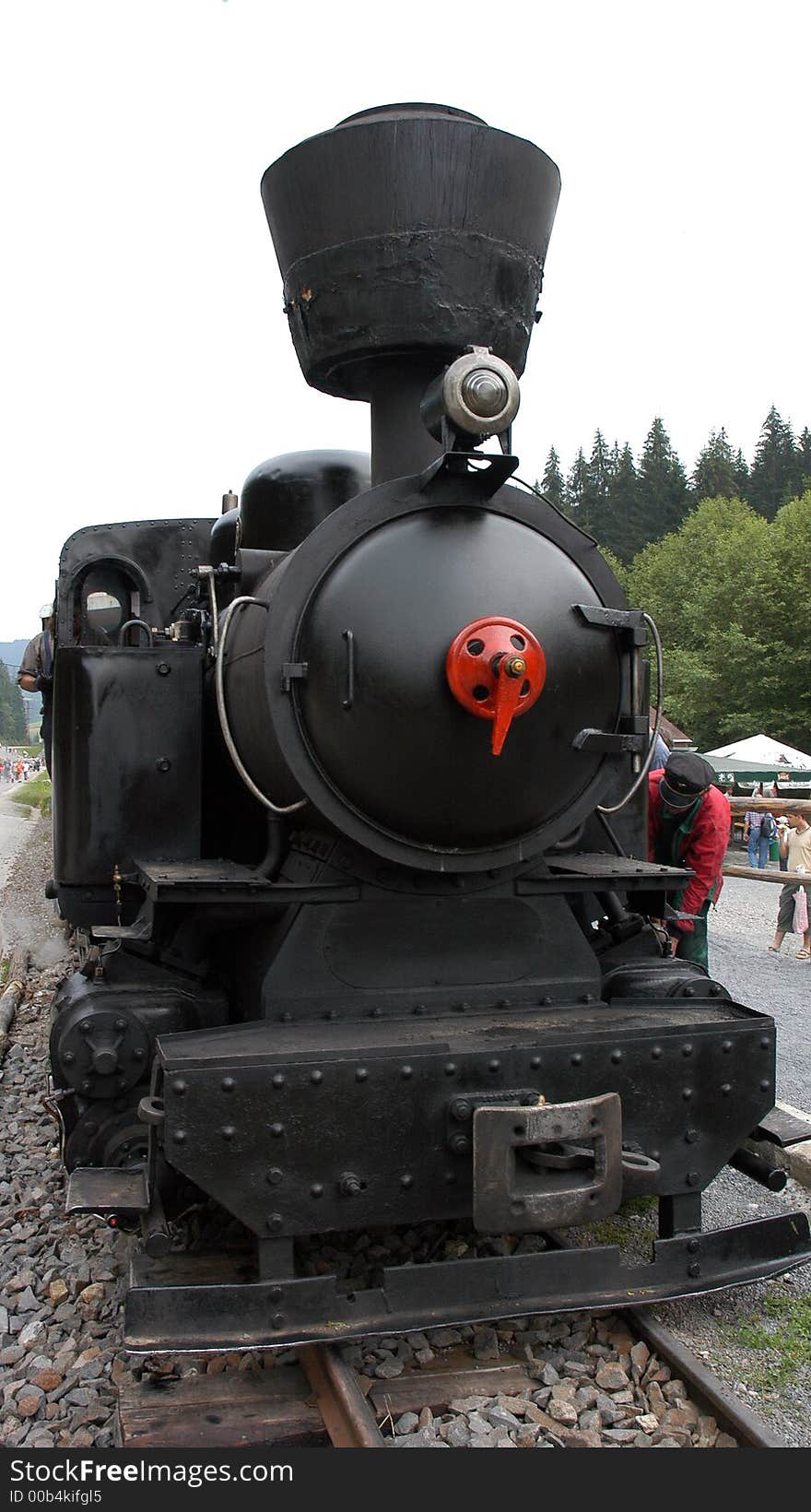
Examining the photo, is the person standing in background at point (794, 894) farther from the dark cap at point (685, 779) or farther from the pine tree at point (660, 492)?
the pine tree at point (660, 492)

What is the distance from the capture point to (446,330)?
3.76 metres

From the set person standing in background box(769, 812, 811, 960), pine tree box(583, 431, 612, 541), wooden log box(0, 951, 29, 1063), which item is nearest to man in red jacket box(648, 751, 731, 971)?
wooden log box(0, 951, 29, 1063)

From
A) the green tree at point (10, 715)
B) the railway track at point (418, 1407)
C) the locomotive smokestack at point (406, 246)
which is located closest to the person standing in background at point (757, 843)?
the locomotive smokestack at point (406, 246)

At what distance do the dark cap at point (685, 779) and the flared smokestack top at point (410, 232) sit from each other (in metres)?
2.36

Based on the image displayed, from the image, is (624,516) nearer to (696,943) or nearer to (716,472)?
(716,472)

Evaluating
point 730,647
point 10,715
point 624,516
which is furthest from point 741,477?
point 10,715

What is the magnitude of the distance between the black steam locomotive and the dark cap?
1498 mm

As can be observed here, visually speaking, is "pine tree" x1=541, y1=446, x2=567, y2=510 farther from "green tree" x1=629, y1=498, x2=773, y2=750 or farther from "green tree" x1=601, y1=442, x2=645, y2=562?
"green tree" x1=629, y1=498, x2=773, y2=750

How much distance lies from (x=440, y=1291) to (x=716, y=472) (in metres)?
62.2

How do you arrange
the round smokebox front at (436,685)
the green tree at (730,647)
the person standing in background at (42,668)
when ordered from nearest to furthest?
the round smokebox front at (436,685) → the person standing in background at (42,668) → the green tree at (730,647)

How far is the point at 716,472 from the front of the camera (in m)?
60.9

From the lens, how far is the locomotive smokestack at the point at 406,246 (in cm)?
364

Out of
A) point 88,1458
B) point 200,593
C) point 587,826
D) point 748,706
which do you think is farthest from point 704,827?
point 748,706

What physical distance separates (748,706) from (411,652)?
122 feet
